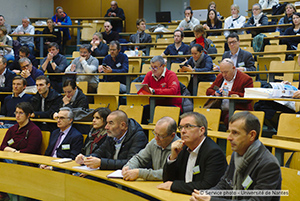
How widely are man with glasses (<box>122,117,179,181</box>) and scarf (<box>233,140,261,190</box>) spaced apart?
2.30 ft

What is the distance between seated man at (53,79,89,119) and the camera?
455 centimetres

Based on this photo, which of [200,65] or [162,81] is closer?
[162,81]

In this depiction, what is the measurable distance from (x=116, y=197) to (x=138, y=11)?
31.0 feet

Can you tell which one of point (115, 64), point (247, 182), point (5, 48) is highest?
point (5, 48)

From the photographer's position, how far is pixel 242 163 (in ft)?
6.72

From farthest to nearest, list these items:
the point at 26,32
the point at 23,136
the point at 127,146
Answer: the point at 26,32 < the point at 23,136 < the point at 127,146

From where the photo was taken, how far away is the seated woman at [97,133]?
3.58 meters

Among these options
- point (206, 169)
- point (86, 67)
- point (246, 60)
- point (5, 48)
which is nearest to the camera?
point (206, 169)

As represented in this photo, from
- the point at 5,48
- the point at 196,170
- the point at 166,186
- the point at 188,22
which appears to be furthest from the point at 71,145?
the point at 188,22

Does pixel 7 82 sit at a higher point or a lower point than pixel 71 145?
higher

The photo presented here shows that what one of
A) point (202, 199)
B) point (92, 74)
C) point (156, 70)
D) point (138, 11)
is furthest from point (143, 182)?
point (138, 11)

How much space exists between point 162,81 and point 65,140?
1.56 metres

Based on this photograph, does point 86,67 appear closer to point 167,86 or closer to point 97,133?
point 167,86

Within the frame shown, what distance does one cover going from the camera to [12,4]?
35.3 feet
